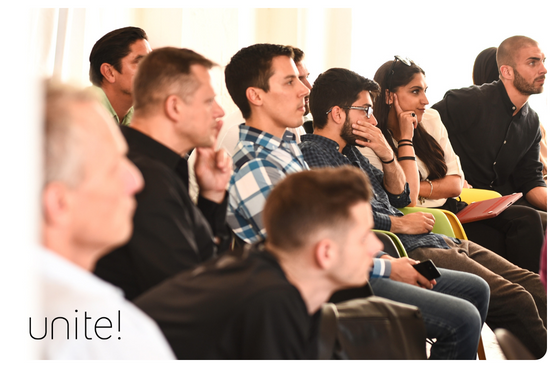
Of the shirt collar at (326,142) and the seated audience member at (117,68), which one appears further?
the seated audience member at (117,68)

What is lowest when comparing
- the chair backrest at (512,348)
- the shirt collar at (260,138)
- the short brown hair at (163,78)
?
the chair backrest at (512,348)

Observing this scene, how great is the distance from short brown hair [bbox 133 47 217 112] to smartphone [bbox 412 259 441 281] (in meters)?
0.97

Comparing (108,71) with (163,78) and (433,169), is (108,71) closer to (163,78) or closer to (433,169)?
(163,78)

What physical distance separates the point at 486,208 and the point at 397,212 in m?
0.64

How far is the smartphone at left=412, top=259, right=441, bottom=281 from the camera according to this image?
5.95 ft

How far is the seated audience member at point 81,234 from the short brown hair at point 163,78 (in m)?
0.65

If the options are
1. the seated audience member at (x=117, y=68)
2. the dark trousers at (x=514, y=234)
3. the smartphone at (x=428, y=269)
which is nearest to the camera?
the smartphone at (x=428, y=269)

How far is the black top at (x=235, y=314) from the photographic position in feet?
2.90

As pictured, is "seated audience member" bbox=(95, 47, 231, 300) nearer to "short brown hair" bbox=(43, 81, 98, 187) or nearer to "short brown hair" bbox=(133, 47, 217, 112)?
"short brown hair" bbox=(133, 47, 217, 112)

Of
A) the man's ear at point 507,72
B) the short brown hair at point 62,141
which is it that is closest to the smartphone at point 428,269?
the short brown hair at point 62,141

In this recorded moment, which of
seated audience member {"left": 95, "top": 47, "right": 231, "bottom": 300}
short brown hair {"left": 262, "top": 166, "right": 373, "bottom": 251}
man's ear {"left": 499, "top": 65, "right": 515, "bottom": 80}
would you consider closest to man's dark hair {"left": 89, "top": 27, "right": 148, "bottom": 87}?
seated audience member {"left": 95, "top": 47, "right": 231, "bottom": 300}

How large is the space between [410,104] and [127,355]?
2.49 metres

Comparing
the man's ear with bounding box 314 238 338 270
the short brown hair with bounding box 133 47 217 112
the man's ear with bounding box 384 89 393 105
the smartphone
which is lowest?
the smartphone

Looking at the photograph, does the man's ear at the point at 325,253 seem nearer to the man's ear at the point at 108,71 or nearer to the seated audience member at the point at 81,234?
the seated audience member at the point at 81,234
